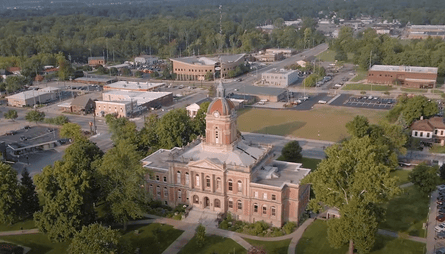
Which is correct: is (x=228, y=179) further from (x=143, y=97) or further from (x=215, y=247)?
(x=143, y=97)

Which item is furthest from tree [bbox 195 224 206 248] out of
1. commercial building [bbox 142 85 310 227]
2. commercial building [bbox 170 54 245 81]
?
commercial building [bbox 170 54 245 81]

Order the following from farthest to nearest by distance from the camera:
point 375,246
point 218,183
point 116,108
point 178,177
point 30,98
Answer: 1. point 30,98
2. point 116,108
3. point 178,177
4. point 218,183
5. point 375,246

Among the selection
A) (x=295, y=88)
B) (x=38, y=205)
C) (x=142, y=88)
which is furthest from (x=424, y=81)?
(x=38, y=205)

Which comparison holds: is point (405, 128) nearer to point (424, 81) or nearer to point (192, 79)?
point (424, 81)

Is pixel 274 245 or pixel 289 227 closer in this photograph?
pixel 274 245

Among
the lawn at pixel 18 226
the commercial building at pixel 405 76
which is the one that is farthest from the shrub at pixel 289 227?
the commercial building at pixel 405 76

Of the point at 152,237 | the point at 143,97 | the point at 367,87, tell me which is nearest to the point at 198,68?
the point at 143,97

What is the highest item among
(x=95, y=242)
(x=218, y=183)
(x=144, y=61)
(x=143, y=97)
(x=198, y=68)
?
(x=198, y=68)

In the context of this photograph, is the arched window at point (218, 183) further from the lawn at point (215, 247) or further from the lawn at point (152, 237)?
the lawn at point (152, 237)
